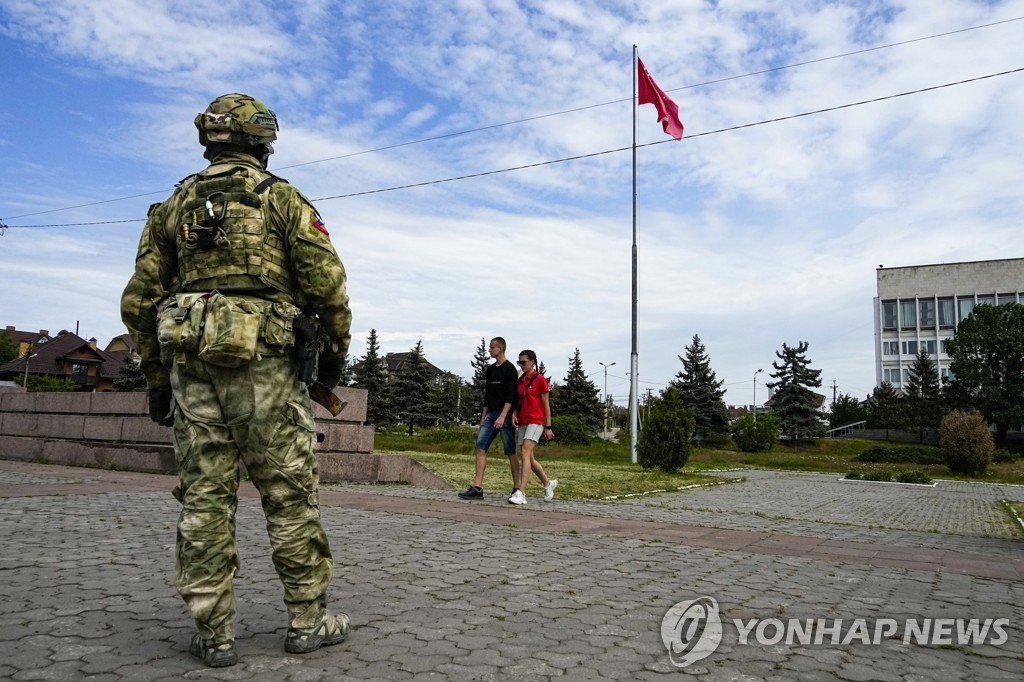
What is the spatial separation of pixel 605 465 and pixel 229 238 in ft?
59.9

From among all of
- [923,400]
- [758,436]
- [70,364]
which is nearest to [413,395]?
[758,436]

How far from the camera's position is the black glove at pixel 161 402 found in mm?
3197

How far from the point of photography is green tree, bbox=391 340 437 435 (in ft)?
193

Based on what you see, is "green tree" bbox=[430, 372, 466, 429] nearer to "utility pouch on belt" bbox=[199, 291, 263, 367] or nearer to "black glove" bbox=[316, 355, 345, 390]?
"black glove" bbox=[316, 355, 345, 390]

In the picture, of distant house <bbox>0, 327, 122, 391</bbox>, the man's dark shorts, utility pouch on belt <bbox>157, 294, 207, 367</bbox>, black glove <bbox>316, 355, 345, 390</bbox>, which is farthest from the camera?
distant house <bbox>0, 327, 122, 391</bbox>

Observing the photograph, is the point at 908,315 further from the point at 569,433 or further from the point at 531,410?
the point at 531,410

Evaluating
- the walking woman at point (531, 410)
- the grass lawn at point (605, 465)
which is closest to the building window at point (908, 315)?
the grass lawn at point (605, 465)

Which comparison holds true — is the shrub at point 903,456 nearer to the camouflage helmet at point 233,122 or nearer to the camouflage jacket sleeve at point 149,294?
the camouflage helmet at point 233,122

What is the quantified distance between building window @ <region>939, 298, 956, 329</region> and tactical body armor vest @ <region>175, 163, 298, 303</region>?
8426 cm

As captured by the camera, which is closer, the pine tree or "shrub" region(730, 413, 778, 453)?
"shrub" region(730, 413, 778, 453)

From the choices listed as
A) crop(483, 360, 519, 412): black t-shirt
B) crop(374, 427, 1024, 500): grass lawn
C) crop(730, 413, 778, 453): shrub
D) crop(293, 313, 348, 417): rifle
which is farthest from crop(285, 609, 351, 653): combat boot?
crop(730, 413, 778, 453): shrub

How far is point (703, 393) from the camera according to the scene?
187 ft

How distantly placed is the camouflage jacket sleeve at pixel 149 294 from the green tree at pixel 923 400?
61.6m

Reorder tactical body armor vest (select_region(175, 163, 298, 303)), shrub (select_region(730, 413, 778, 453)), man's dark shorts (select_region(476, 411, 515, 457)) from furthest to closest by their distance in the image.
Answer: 1. shrub (select_region(730, 413, 778, 453))
2. man's dark shorts (select_region(476, 411, 515, 457))
3. tactical body armor vest (select_region(175, 163, 298, 303))
